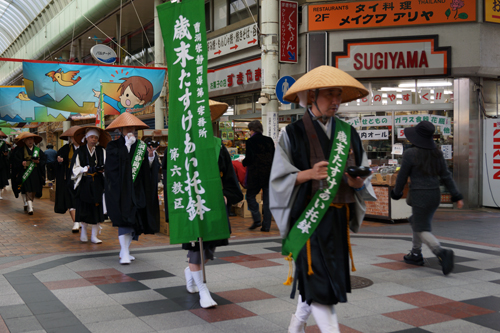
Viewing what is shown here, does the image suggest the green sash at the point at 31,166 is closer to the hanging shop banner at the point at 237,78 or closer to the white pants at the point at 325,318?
the hanging shop banner at the point at 237,78

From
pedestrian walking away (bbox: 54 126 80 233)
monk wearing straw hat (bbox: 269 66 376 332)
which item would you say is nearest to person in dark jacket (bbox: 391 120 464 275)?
monk wearing straw hat (bbox: 269 66 376 332)

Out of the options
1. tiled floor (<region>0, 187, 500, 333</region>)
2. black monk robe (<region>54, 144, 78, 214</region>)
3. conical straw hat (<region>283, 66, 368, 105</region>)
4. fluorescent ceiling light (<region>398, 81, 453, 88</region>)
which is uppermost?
fluorescent ceiling light (<region>398, 81, 453, 88</region>)

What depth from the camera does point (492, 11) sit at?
13.5 meters

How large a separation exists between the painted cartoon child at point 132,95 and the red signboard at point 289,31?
3.78 m

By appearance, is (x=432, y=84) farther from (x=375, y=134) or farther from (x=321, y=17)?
(x=321, y=17)

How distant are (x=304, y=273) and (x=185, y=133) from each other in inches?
78.8

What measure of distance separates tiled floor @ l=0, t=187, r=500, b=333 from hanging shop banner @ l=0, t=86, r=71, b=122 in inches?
403

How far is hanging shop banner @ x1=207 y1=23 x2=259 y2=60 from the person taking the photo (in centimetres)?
1628

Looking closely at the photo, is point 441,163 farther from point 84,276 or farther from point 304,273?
point 84,276

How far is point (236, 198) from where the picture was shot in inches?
203

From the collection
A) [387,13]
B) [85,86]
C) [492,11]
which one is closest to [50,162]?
[85,86]

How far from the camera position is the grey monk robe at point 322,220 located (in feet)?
10.9

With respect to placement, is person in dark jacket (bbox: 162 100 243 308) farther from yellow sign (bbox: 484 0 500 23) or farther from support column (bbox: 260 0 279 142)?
yellow sign (bbox: 484 0 500 23)

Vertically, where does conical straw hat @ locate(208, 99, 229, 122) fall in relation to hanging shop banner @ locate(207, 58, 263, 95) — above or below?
below
